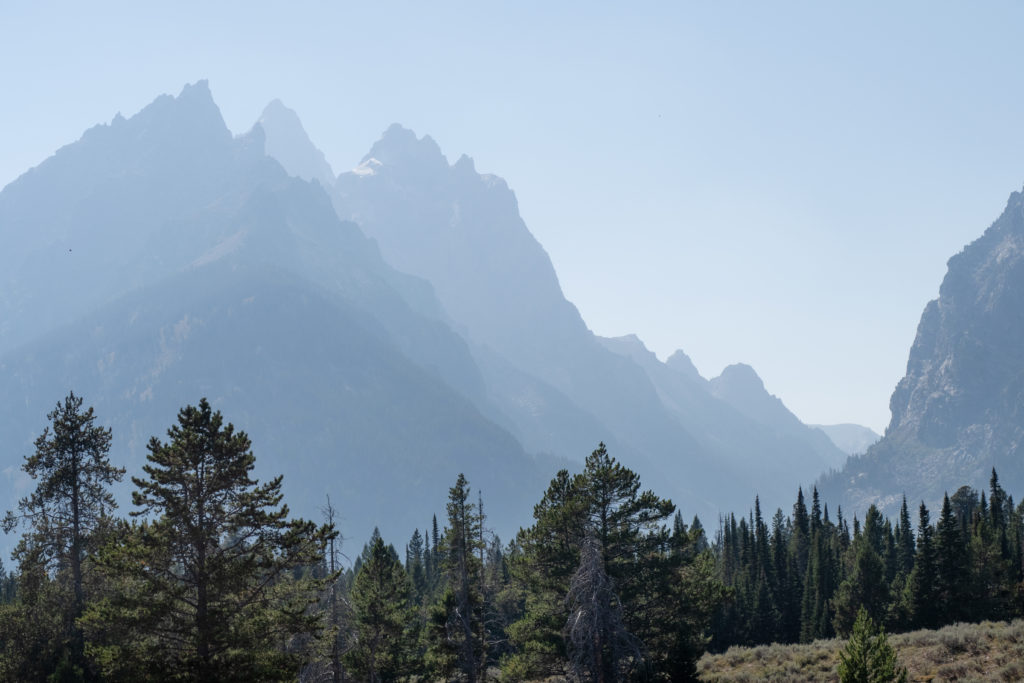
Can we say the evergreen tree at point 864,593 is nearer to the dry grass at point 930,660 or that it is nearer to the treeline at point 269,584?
the dry grass at point 930,660

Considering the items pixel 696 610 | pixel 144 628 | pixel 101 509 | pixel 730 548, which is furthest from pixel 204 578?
pixel 730 548

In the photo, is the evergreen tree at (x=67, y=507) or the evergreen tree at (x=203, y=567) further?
the evergreen tree at (x=67, y=507)

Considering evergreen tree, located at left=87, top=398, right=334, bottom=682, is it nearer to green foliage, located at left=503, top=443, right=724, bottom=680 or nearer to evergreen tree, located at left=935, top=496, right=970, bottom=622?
green foliage, located at left=503, top=443, right=724, bottom=680

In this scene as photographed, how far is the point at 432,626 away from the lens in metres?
55.5

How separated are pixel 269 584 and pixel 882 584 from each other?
219ft

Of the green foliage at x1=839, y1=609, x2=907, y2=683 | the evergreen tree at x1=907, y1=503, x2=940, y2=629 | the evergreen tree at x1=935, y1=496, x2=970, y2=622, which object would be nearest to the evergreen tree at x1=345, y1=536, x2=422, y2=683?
the green foliage at x1=839, y1=609, x2=907, y2=683

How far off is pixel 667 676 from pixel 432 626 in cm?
1670

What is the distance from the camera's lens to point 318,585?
2972 centimetres

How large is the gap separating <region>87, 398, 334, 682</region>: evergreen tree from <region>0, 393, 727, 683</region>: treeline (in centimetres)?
7

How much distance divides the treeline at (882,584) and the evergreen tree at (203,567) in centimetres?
3254

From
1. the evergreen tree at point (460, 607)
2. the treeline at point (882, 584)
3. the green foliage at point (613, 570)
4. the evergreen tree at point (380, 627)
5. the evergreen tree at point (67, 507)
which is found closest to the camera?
the evergreen tree at point (67, 507)

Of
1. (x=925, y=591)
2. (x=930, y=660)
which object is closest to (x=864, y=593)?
(x=925, y=591)

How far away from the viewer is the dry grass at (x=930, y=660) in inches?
1511

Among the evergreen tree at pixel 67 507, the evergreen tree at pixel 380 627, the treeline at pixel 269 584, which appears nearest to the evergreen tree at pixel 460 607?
the treeline at pixel 269 584
